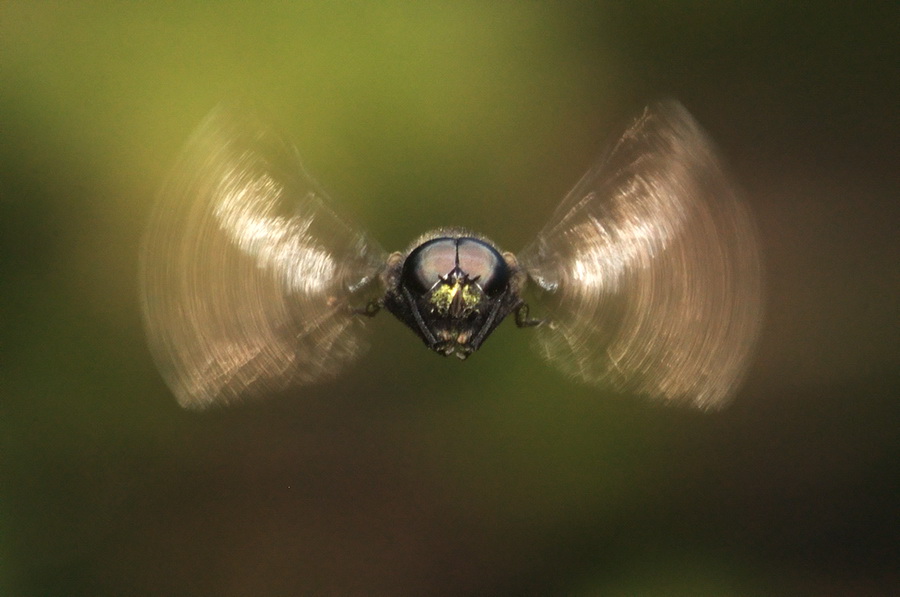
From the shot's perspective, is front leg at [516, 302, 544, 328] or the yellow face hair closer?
the yellow face hair

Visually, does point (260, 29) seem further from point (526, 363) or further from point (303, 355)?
point (303, 355)

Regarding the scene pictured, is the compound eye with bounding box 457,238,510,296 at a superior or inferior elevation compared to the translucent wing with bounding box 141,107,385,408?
superior

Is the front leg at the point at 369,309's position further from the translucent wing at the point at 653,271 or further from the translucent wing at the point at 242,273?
the translucent wing at the point at 653,271

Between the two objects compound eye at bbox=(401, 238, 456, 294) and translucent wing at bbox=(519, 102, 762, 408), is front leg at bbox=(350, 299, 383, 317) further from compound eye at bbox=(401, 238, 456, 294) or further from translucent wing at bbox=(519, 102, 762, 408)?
translucent wing at bbox=(519, 102, 762, 408)

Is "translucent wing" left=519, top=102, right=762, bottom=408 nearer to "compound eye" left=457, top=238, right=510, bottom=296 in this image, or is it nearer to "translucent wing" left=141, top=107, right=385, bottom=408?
"compound eye" left=457, top=238, right=510, bottom=296

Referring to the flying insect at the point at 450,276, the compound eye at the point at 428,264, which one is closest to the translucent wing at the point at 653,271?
the flying insect at the point at 450,276

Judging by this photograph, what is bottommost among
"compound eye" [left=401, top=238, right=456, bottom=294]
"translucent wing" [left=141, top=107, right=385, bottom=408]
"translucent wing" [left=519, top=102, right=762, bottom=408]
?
"translucent wing" [left=141, top=107, right=385, bottom=408]

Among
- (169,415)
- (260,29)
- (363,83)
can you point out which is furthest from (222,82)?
(169,415)

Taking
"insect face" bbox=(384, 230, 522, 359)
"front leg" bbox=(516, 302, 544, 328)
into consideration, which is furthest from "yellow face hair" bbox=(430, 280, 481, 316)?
"front leg" bbox=(516, 302, 544, 328)

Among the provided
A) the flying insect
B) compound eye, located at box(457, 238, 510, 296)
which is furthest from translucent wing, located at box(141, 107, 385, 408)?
compound eye, located at box(457, 238, 510, 296)
